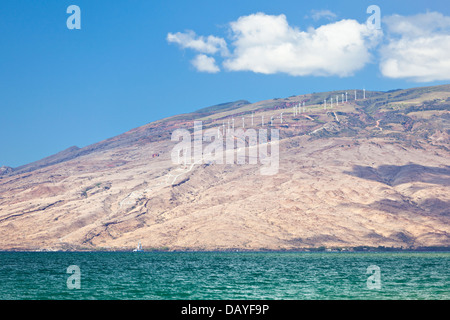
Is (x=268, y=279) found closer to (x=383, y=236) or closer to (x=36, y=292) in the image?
(x=36, y=292)

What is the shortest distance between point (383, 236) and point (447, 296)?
145 meters

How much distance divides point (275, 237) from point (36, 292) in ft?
463

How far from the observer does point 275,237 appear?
→ 194875mm

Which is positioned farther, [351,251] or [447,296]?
[351,251]
